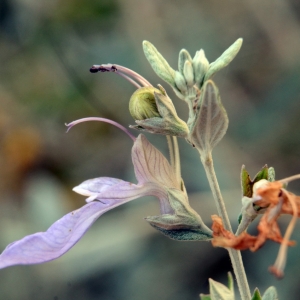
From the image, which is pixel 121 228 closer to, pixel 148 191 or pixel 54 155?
pixel 54 155

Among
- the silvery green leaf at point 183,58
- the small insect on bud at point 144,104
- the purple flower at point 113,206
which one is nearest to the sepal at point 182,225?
the purple flower at point 113,206

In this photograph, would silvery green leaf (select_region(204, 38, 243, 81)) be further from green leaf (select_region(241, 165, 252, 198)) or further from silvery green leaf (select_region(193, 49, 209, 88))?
green leaf (select_region(241, 165, 252, 198))

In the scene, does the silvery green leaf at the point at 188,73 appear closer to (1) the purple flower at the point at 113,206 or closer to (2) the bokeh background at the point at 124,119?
(1) the purple flower at the point at 113,206

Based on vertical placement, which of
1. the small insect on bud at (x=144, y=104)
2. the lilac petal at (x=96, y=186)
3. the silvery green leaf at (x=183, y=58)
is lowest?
the lilac petal at (x=96, y=186)

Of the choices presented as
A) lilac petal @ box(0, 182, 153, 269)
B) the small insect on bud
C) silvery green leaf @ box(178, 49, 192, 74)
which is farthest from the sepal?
silvery green leaf @ box(178, 49, 192, 74)

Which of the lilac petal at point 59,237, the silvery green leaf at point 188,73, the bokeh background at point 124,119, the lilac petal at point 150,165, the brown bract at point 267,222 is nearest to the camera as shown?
the brown bract at point 267,222

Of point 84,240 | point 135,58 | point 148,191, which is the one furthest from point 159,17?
point 148,191

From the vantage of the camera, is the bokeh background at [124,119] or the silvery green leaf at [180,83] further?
the bokeh background at [124,119]
